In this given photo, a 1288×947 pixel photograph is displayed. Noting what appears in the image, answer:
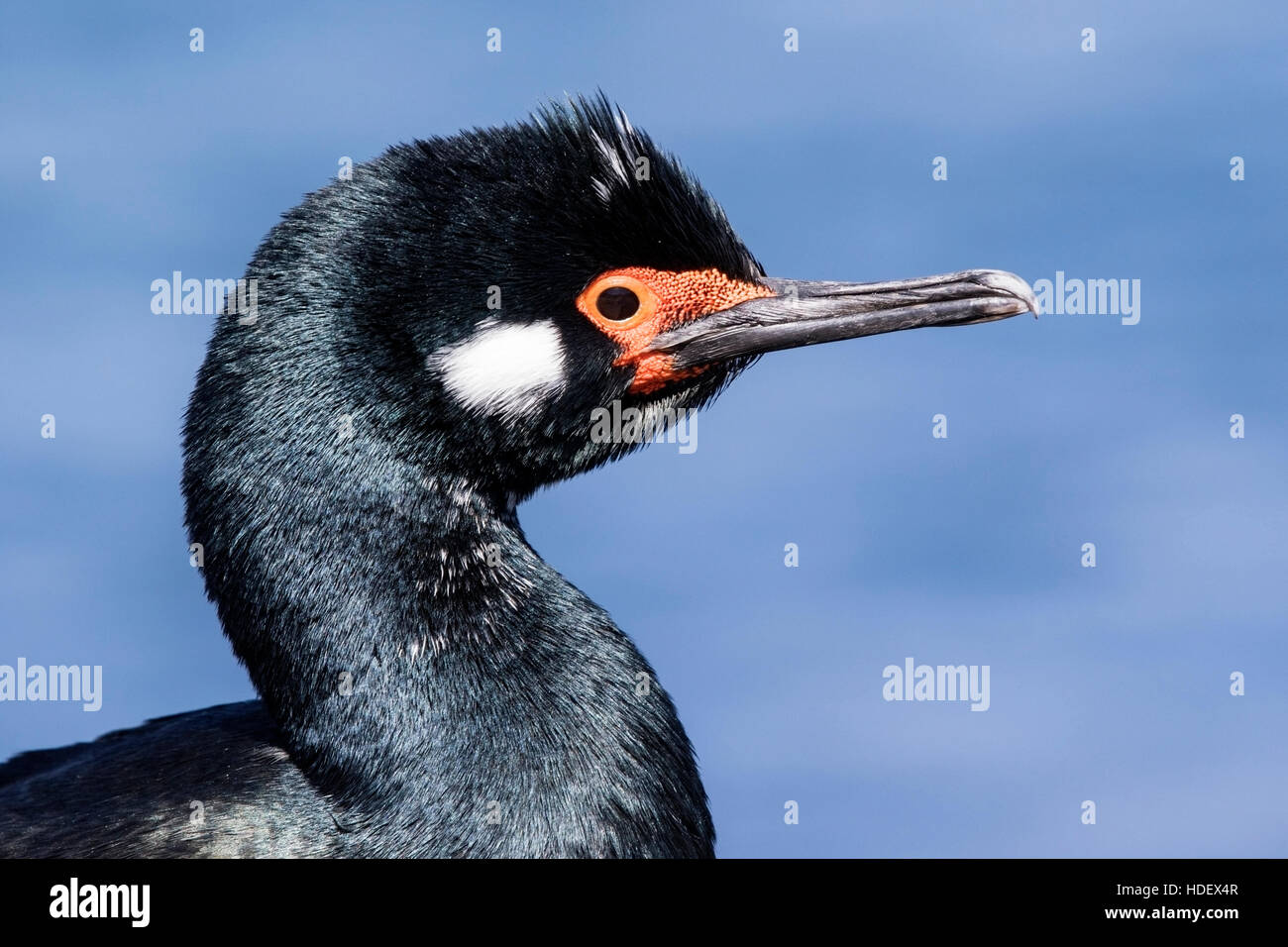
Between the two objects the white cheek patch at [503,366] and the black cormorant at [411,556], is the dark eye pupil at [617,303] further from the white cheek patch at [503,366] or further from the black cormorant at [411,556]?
the white cheek patch at [503,366]

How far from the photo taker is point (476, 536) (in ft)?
23.2

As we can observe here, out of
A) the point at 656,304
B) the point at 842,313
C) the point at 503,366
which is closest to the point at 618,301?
the point at 656,304

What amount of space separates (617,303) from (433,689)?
178cm

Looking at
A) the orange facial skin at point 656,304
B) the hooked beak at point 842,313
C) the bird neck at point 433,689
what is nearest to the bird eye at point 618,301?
the orange facial skin at point 656,304

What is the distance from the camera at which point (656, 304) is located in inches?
295

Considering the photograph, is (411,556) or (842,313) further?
(842,313)

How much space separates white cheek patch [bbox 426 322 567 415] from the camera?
22.4 ft

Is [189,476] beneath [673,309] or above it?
beneath

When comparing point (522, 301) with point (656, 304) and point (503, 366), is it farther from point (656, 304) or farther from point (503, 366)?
point (656, 304)

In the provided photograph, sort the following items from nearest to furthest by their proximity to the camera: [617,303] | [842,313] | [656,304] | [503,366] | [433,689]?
[433,689] < [503,366] < [617,303] < [656,304] < [842,313]

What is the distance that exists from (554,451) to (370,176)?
53.5 inches
